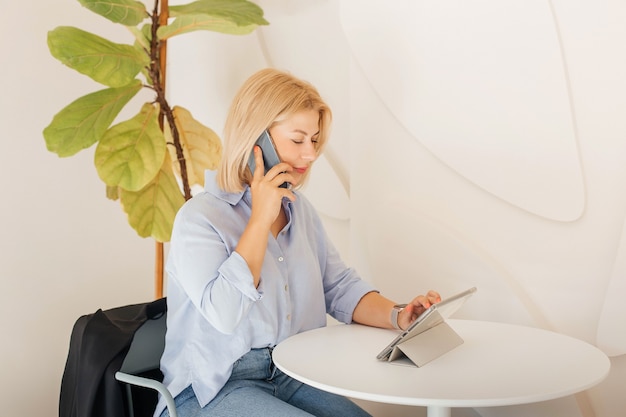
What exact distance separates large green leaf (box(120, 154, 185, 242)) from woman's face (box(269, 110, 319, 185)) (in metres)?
0.81

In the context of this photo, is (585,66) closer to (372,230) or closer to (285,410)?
(372,230)

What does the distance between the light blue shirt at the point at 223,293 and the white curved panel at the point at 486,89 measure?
1.77 feet

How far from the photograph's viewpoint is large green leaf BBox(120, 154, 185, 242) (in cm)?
256

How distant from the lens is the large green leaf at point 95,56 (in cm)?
223

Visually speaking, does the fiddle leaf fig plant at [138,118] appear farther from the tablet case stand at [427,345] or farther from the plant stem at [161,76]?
the tablet case stand at [427,345]

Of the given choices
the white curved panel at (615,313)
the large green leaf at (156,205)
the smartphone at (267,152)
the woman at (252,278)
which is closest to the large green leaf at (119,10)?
the large green leaf at (156,205)

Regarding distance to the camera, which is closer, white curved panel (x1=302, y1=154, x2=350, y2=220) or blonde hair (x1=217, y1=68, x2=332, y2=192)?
blonde hair (x1=217, y1=68, x2=332, y2=192)

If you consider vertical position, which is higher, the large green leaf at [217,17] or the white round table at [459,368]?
the large green leaf at [217,17]

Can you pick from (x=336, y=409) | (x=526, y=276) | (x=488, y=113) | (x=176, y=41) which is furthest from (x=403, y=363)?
(x=176, y=41)

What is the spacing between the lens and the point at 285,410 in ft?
5.54

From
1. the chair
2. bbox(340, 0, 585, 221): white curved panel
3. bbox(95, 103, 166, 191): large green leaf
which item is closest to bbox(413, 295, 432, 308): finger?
bbox(340, 0, 585, 221): white curved panel

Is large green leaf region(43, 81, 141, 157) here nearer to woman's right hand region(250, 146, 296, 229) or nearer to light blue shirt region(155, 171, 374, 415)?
light blue shirt region(155, 171, 374, 415)

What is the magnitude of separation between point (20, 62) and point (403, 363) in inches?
73.2

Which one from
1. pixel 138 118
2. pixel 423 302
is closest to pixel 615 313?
pixel 423 302
